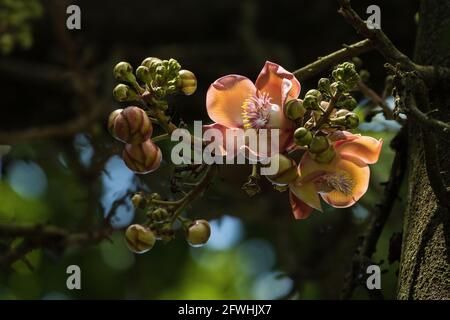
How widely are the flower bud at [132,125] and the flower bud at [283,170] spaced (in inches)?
6.0

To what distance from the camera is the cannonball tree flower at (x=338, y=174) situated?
1074 mm

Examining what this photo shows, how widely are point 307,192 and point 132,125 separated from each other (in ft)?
0.77

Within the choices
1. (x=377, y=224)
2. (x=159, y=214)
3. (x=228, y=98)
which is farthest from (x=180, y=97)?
(x=159, y=214)

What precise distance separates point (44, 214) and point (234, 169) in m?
1.97

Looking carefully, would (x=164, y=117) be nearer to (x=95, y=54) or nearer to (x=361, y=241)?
(x=361, y=241)

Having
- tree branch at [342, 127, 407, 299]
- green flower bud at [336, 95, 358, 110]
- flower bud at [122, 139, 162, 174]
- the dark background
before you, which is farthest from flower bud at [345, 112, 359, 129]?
the dark background

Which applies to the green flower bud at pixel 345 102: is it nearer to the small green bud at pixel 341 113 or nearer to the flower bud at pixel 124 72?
the small green bud at pixel 341 113

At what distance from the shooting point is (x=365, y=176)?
1123mm

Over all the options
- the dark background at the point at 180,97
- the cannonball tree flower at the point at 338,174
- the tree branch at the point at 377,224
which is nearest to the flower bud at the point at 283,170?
the cannonball tree flower at the point at 338,174

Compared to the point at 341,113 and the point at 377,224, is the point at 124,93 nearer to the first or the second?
the point at 341,113

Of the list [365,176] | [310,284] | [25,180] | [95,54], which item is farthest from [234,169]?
[25,180]

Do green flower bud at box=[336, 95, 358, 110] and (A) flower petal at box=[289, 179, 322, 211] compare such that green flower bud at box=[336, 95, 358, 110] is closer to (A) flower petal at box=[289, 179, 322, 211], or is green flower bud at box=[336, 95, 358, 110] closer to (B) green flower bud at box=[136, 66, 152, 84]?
(A) flower petal at box=[289, 179, 322, 211]

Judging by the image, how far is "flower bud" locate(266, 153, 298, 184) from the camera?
1.03 m

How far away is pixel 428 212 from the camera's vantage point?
1149 millimetres
